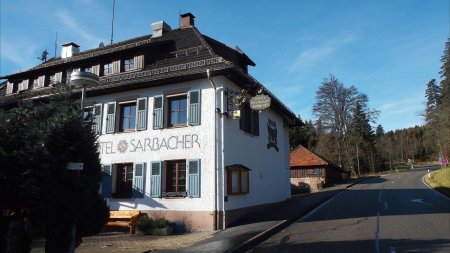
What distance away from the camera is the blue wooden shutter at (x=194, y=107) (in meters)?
15.6

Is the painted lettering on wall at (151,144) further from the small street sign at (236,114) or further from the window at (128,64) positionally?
the window at (128,64)

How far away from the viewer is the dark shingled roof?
Answer: 15.8 meters

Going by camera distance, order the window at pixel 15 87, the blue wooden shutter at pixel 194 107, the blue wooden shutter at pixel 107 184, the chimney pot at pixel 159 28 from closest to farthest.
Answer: the blue wooden shutter at pixel 194 107 < the blue wooden shutter at pixel 107 184 < the chimney pot at pixel 159 28 < the window at pixel 15 87

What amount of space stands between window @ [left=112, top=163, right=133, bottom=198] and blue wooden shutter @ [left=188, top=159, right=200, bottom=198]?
3.28 meters

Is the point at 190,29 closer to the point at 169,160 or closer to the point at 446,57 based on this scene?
the point at 169,160

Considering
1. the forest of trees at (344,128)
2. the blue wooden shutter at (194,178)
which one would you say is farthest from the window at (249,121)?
the forest of trees at (344,128)

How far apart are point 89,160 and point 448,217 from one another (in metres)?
12.7

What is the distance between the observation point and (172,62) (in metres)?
17.5

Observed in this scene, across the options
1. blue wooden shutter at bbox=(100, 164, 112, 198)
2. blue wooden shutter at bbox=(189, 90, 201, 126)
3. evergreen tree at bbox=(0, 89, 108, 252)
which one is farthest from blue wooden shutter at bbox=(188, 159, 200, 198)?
evergreen tree at bbox=(0, 89, 108, 252)

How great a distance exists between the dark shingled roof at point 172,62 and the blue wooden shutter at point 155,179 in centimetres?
345

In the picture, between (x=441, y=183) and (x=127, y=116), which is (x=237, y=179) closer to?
(x=127, y=116)

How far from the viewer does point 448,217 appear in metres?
14.3

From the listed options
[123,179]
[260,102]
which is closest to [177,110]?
[260,102]

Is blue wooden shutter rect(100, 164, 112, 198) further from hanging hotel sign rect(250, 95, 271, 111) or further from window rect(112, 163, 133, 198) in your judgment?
hanging hotel sign rect(250, 95, 271, 111)
